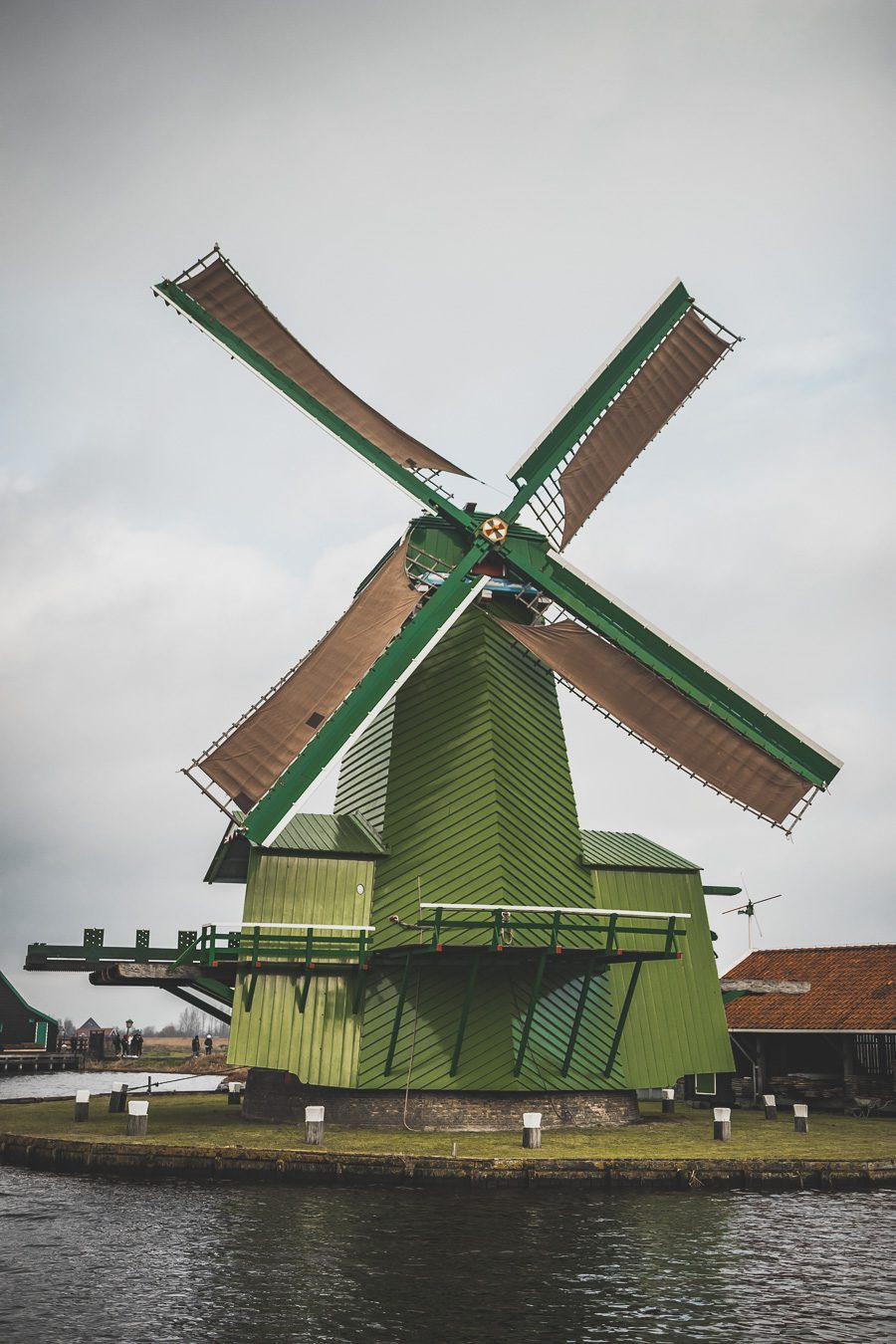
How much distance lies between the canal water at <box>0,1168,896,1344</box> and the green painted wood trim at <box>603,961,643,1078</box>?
201 inches

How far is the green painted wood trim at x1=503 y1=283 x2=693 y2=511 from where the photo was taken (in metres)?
25.2

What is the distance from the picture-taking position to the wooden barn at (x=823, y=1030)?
2859cm

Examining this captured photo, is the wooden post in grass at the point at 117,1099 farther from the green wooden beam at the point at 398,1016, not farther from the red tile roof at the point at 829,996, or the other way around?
the red tile roof at the point at 829,996

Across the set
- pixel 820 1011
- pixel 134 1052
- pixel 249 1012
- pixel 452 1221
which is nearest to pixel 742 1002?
pixel 820 1011

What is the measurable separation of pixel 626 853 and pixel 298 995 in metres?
7.62

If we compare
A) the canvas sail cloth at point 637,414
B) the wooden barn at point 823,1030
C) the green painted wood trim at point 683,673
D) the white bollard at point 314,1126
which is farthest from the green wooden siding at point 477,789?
the wooden barn at point 823,1030

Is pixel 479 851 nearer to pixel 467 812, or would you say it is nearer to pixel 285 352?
pixel 467 812

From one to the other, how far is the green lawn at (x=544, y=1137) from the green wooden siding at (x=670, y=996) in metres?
1.17

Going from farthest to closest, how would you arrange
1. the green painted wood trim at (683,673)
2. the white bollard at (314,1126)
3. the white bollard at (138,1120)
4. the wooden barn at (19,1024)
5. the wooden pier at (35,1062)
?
the wooden barn at (19,1024) < the wooden pier at (35,1062) < the green painted wood trim at (683,673) < the white bollard at (138,1120) < the white bollard at (314,1126)

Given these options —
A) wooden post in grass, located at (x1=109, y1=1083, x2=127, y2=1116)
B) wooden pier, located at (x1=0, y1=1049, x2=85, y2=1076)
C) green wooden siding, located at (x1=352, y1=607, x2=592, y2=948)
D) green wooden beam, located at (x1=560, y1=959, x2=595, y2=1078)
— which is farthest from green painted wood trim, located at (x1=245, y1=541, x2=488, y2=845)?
wooden pier, located at (x1=0, y1=1049, x2=85, y2=1076)

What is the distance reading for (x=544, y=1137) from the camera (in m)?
21.0

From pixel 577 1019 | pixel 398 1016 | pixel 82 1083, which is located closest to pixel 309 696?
pixel 398 1016

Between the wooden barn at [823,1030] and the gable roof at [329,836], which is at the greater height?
the gable roof at [329,836]

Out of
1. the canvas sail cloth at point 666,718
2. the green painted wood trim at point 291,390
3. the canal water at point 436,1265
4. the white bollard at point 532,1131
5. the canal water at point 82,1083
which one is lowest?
the canal water at point 82,1083
